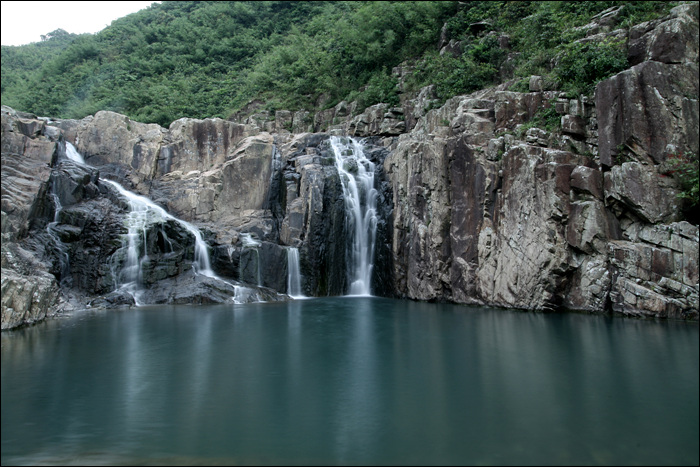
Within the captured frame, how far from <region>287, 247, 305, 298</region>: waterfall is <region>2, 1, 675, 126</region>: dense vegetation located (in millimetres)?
14316

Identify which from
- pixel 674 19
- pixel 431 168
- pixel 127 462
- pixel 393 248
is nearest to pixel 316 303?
pixel 393 248

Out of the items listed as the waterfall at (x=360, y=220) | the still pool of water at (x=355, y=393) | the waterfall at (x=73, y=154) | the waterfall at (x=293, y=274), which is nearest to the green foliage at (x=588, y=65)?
the still pool of water at (x=355, y=393)

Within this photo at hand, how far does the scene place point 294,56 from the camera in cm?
4644

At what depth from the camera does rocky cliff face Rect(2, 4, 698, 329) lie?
61.3ft

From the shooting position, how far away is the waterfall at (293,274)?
93.4ft

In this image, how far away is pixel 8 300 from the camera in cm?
1786

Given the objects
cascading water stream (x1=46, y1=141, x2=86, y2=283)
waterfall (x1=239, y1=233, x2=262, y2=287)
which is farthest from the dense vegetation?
cascading water stream (x1=46, y1=141, x2=86, y2=283)

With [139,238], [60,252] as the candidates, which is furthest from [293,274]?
[60,252]

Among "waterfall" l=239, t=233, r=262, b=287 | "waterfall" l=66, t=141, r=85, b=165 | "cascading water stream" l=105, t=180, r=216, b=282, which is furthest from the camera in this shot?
"waterfall" l=66, t=141, r=85, b=165

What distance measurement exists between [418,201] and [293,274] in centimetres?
848

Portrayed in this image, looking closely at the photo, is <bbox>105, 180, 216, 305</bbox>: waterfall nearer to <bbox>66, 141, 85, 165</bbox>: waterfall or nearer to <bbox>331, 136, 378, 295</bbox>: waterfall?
<bbox>66, 141, 85, 165</bbox>: waterfall

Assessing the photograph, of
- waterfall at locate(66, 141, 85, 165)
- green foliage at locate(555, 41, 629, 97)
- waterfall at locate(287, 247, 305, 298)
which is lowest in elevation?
waterfall at locate(287, 247, 305, 298)

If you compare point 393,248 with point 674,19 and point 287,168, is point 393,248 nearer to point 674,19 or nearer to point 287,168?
point 287,168

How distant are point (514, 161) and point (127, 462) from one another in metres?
19.3
